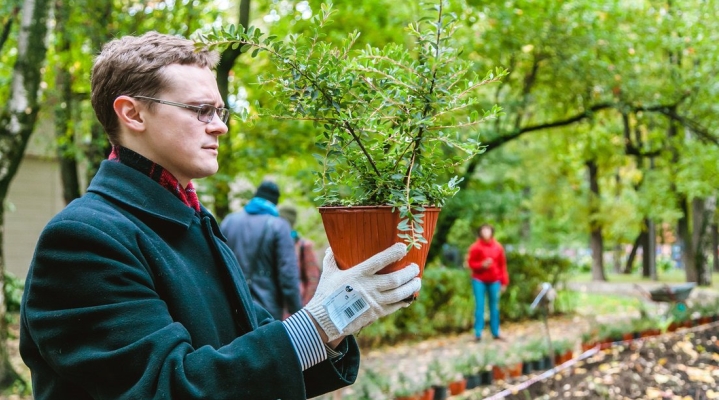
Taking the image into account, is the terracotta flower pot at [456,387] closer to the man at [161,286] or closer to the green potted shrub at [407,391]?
A: the green potted shrub at [407,391]

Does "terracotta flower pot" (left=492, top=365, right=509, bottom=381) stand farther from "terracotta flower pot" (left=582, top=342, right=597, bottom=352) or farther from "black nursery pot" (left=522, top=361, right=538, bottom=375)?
"terracotta flower pot" (left=582, top=342, right=597, bottom=352)

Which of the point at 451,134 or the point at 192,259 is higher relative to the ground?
the point at 451,134

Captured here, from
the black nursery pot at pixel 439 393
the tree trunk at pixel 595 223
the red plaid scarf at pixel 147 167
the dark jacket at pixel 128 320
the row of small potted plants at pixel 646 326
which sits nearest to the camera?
the dark jacket at pixel 128 320

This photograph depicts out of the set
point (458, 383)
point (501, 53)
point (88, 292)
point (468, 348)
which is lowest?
point (468, 348)

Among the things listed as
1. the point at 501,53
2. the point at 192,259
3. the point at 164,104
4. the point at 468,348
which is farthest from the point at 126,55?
the point at 501,53

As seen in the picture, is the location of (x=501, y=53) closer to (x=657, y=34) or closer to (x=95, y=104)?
(x=657, y=34)

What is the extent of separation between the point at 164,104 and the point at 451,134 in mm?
753

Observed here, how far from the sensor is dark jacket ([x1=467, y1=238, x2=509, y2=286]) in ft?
32.8

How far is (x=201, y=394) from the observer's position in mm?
1251

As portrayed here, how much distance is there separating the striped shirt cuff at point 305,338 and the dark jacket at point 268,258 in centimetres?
408

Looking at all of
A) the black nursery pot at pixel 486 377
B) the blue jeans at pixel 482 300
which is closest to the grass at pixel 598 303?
the blue jeans at pixel 482 300

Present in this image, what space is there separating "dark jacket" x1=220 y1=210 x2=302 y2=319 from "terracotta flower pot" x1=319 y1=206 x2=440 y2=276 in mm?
3865

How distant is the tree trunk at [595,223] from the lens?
21.9m

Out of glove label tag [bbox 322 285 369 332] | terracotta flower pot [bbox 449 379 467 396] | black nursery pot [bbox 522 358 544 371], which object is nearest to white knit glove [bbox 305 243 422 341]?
glove label tag [bbox 322 285 369 332]
